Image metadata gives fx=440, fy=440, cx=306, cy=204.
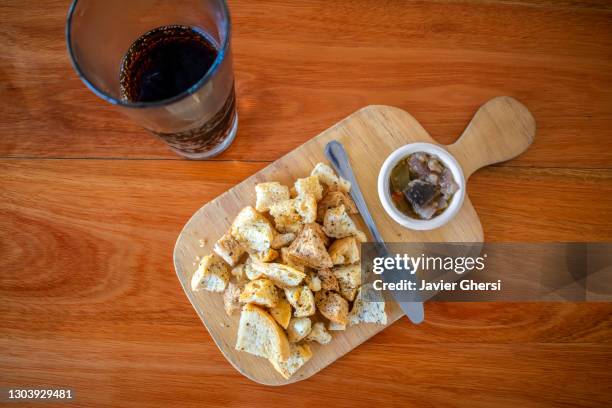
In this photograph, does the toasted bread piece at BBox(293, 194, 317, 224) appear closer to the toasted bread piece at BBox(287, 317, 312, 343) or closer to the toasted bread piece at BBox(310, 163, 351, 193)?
the toasted bread piece at BBox(310, 163, 351, 193)

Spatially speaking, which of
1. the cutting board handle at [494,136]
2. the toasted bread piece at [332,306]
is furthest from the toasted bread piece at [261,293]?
the cutting board handle at [494,136]

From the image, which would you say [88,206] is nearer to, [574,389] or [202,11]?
[202,11]

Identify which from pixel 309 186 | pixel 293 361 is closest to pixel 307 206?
pixel 309 186

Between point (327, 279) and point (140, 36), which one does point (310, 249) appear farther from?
point (140, 36)

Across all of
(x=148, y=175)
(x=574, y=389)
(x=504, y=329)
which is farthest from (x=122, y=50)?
(x=574, y=389)

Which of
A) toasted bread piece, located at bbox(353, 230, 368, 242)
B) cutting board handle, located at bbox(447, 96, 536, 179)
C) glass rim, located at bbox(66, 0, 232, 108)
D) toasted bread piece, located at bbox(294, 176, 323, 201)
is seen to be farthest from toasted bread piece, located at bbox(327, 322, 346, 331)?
glass rim, located at bbox(66, 0, 232, 108)

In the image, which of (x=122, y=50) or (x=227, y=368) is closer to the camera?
(x=122, y=50)
